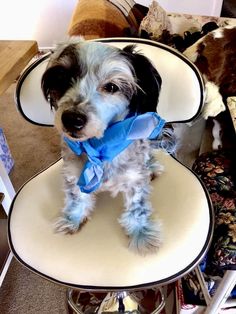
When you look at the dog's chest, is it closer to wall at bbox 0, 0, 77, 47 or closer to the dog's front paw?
the dog's front paw

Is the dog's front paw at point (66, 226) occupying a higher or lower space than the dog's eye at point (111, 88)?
lower

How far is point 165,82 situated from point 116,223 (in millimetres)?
439

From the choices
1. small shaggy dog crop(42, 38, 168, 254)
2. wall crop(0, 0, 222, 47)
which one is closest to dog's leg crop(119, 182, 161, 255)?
small shaggy dog crop(42, 38, 168, 254)

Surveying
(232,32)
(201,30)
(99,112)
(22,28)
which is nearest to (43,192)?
(99,112)

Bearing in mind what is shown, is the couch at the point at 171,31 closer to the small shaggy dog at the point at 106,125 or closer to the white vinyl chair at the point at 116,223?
the white vinyl chair at the point at 116,223

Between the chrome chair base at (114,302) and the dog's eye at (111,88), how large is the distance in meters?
0.76

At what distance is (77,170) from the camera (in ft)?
2.64

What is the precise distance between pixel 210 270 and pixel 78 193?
0.51 meters

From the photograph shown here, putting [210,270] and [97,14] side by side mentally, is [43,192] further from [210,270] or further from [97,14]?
[97,14]

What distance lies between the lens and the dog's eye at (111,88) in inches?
26.5

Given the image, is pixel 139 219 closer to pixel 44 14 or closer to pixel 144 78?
pixel 144 78

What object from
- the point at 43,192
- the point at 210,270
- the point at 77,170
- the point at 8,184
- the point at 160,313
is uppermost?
the point at 77,170

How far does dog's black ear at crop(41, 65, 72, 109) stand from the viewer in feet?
2.23

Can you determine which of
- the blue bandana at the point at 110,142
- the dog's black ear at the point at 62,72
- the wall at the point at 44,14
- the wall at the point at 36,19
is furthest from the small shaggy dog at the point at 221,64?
the wall at the point at 36,19
